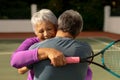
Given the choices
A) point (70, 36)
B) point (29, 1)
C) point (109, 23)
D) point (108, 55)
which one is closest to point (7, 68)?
point (108, 55)

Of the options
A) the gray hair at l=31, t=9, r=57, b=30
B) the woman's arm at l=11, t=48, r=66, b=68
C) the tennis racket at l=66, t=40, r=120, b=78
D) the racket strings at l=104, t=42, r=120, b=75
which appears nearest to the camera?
the woman's arm at l=11, t=48, r=66, b=68

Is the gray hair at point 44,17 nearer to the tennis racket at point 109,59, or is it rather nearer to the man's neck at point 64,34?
the man's neck at point 64,34

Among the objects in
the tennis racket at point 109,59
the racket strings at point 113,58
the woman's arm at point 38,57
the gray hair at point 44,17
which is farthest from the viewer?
the racket strings at point 113,58

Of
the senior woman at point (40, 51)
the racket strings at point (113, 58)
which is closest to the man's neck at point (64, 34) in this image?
the senior woman at point (40, 51)

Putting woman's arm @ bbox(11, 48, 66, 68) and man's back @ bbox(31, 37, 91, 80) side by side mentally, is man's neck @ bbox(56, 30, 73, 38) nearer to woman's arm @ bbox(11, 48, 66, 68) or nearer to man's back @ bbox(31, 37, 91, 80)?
man's back @ bbox(31, 37, 91, 80)

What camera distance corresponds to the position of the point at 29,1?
1187 inches

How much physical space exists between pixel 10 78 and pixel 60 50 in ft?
19.0

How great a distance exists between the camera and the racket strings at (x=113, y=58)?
3136mm

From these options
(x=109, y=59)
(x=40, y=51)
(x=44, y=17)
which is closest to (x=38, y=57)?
(x=40, y=51)

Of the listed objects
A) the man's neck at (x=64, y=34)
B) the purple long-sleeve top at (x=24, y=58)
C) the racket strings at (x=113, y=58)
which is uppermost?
the man's neck at (x=64, y=34)

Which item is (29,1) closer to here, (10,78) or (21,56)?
(10,78)

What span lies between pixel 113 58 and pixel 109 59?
70 millimetres

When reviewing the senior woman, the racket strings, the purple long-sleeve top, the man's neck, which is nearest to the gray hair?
the senior woman

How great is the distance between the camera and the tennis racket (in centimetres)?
269
